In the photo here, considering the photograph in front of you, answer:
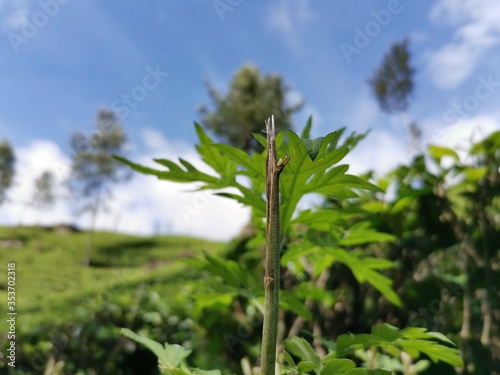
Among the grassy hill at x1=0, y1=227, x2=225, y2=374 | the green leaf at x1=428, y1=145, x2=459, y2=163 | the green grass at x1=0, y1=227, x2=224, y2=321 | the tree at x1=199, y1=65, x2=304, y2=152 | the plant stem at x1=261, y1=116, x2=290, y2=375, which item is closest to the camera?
the plant stem at x1=261, y1=116, x2=290, y2=375

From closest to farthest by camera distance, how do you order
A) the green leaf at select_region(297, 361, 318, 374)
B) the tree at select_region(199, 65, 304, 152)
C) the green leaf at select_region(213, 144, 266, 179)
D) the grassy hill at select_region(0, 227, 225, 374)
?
the green leaf at select_region(297, 361, 318, 374) → the green leaf at select_region(213, 144, 266, 179) → the grassy hill at select_region(0, 227, 225, 374) → the tree at select_region(199, 65, 304, 152)

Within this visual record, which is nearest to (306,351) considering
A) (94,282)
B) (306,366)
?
(306,366)

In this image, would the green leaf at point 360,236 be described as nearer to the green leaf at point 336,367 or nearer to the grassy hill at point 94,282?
the grassy hill at point 94,282

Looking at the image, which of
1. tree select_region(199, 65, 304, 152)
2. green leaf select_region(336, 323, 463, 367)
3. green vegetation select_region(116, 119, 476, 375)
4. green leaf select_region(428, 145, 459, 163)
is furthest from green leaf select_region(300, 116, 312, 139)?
tree select_region(199, 65, 304, 152)

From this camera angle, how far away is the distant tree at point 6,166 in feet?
160

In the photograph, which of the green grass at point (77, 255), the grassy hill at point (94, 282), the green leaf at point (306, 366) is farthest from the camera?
the green grass at point (77, 255)

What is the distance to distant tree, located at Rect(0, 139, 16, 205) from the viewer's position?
48.9 metres

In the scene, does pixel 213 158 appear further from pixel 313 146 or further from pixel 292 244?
pixel 313 146

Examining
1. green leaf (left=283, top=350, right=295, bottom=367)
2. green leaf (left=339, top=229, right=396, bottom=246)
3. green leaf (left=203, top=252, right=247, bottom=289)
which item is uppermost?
green leaf (left=339, top=229, right=396, bottom=246)

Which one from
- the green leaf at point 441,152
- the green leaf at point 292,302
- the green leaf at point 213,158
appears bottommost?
the green leaf at point 292,302

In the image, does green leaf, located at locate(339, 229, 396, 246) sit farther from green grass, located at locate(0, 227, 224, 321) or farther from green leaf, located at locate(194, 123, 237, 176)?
green grass, located at locate(0, 227, 224, 321)

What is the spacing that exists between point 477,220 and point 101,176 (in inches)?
1491

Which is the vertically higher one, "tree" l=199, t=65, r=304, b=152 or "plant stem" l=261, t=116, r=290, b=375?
"tree" l=199, t=65, r=304, b=152

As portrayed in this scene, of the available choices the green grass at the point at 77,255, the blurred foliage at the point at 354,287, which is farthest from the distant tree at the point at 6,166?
the blurred foliage at the point at 354,287
